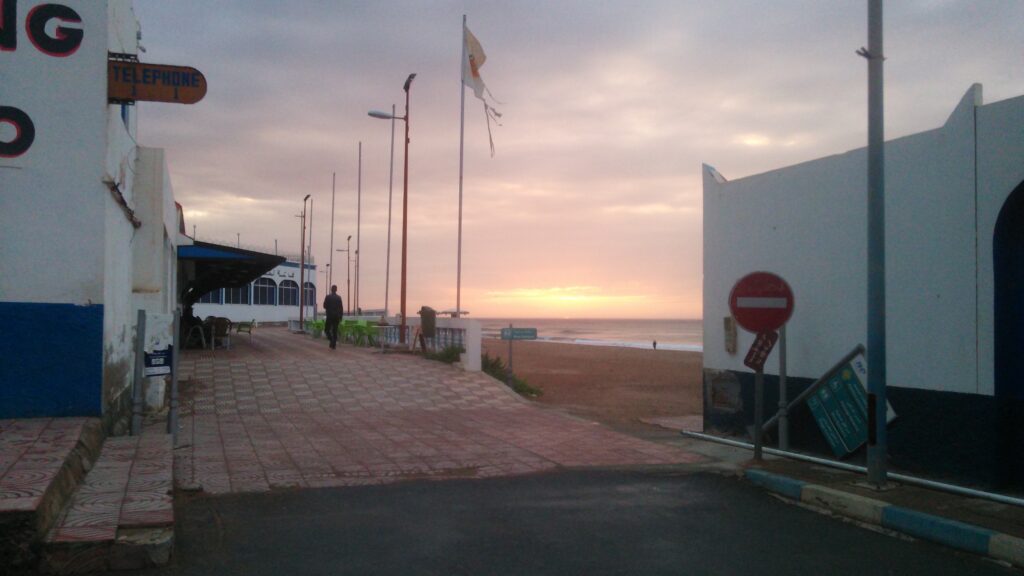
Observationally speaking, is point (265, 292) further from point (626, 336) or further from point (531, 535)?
point (531, 535)

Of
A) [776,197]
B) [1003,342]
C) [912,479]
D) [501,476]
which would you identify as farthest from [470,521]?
[776,197]

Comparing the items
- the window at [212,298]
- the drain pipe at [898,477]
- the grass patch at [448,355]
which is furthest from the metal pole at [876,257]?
the window at [212,298]

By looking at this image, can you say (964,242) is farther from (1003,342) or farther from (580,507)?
(580,507)

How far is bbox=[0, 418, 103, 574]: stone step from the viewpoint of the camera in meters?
4.66

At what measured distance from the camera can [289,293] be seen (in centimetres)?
6794

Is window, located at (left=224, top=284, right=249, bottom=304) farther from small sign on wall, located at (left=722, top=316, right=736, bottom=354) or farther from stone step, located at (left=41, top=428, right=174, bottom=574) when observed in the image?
stone step, located at (left=41, top=428, right=174, bottom=574)

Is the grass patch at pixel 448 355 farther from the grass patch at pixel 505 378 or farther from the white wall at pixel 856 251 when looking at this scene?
the white wall at pixel 856 251

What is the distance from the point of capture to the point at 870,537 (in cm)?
600

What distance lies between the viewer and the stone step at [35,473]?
4.66 metres

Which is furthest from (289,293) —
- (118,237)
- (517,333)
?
(118,237)

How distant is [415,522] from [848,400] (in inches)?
200

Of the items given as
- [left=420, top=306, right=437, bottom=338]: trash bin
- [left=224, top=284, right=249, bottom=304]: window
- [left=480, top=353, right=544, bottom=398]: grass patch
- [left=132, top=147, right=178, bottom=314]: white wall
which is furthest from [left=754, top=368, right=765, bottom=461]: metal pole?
[left=224, top=284, right=249, bottom=304]: window

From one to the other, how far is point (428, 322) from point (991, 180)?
13.9m

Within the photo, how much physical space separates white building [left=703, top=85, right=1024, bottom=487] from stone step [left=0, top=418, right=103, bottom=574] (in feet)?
25.0
